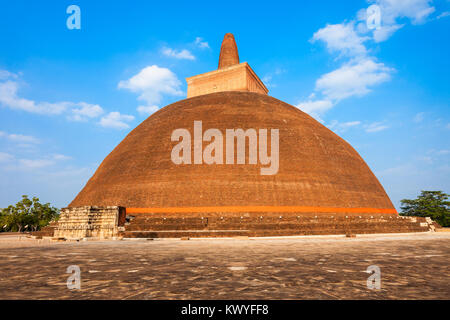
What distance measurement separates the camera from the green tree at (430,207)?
37.6 meters

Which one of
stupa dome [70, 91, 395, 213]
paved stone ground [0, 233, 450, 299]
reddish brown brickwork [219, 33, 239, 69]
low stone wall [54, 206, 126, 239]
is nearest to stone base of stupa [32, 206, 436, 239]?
low stone wall [54, 206, 126, 239]

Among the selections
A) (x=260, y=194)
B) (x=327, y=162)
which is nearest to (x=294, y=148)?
(x=327, y=162)

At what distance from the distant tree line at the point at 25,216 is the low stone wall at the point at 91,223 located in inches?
1030

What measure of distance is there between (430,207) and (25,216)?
5508 centimetres

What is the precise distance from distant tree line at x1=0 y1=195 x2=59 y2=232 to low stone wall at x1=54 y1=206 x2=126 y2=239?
26.2m

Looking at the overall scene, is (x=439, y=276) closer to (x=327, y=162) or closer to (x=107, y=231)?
(x=107, y=231)

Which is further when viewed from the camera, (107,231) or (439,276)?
(107,231)

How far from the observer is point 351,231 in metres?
15.8

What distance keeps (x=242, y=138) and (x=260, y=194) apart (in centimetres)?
404

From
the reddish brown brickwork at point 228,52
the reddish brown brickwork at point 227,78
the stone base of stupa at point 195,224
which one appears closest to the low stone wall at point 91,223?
the stone base of stupa at point 195,224

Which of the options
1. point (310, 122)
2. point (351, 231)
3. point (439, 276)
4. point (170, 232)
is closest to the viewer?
point (439, 276)

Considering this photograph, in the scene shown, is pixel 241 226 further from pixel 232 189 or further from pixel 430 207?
pixel 430 207

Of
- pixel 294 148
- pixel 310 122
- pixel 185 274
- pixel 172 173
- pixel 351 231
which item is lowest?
pixel 351 231

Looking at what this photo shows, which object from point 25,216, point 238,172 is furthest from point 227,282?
point 25,216
